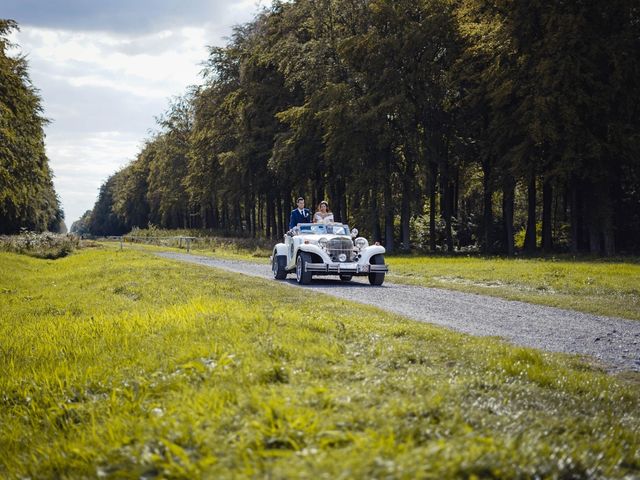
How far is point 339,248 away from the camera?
59.6 feet

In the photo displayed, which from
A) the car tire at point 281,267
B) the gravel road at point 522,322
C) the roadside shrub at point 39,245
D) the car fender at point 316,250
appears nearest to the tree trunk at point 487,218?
the car tire at point 281,267

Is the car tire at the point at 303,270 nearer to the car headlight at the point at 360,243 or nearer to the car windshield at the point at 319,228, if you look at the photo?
the car windshield at the point at 319,228

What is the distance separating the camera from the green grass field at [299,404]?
3805mm

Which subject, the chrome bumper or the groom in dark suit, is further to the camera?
the groom in dark suit

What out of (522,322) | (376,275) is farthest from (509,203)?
(522,322)

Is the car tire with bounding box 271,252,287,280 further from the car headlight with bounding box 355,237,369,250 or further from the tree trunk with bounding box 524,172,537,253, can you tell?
the tree trunk with bounding box 524,172,537,253

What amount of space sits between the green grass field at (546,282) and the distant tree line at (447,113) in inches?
322

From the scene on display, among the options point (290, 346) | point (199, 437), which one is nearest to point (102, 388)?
point (290, 346)

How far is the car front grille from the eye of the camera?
18109mm

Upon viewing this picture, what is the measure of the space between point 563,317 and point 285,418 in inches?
323

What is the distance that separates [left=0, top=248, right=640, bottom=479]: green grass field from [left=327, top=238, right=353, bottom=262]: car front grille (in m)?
8.84

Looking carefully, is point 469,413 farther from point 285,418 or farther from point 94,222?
point 94,222

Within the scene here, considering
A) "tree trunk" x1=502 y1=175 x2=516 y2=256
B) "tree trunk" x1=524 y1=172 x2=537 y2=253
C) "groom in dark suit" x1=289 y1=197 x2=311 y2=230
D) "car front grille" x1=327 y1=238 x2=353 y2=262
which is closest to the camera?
"car front grille" x1=327 y1=238 x2=353 y2=262

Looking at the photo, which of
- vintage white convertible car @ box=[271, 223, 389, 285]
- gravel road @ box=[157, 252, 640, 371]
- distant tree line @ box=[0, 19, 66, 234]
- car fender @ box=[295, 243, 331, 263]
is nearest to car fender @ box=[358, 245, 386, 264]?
vintage white convertible car @ box=[271, 223, 389, 285]
